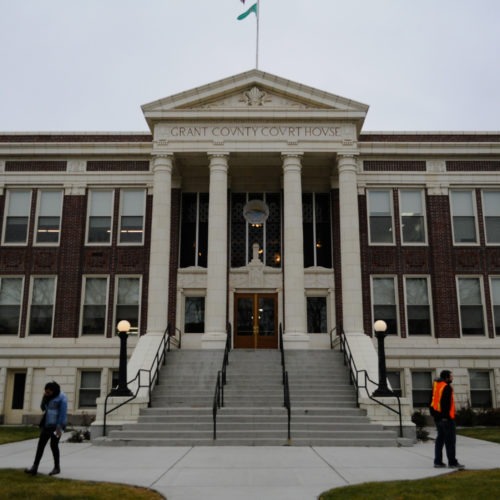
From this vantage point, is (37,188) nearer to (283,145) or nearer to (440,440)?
(283,145)

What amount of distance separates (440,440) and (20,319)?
1952 centimetres

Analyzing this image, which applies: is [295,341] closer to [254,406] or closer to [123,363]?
[254,406]

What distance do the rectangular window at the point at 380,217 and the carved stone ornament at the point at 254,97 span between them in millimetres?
6452

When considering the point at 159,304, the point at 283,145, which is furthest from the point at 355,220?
the point at 159,304

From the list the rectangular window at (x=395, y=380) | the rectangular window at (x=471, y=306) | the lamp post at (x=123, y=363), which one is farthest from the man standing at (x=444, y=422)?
the rectangular window at (x=471, y=306)

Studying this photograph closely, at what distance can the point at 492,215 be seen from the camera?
25922mm

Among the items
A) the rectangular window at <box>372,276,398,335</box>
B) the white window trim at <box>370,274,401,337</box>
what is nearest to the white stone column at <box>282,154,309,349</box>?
the white window trim at <box>370,274,401,337</box>

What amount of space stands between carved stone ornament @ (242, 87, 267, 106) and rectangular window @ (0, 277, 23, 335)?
12750 mm

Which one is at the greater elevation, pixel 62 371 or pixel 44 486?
pixel 62 371

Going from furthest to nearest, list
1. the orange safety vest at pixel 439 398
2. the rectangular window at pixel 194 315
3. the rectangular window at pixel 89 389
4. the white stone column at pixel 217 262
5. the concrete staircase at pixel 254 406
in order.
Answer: the rectangular window at pixel 194 315, the rectangular window at pixel 89 389, the white stone column at pixel 217 262, the concrete staircase at pixel 254 406, the orange safety vest at pixel 439 398

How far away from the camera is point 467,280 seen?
995 inches

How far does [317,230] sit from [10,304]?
1412 cm

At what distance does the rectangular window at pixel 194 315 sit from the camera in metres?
25.3

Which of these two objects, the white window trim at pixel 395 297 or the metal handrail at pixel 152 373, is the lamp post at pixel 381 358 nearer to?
the metal handrail at pixel 152 373
